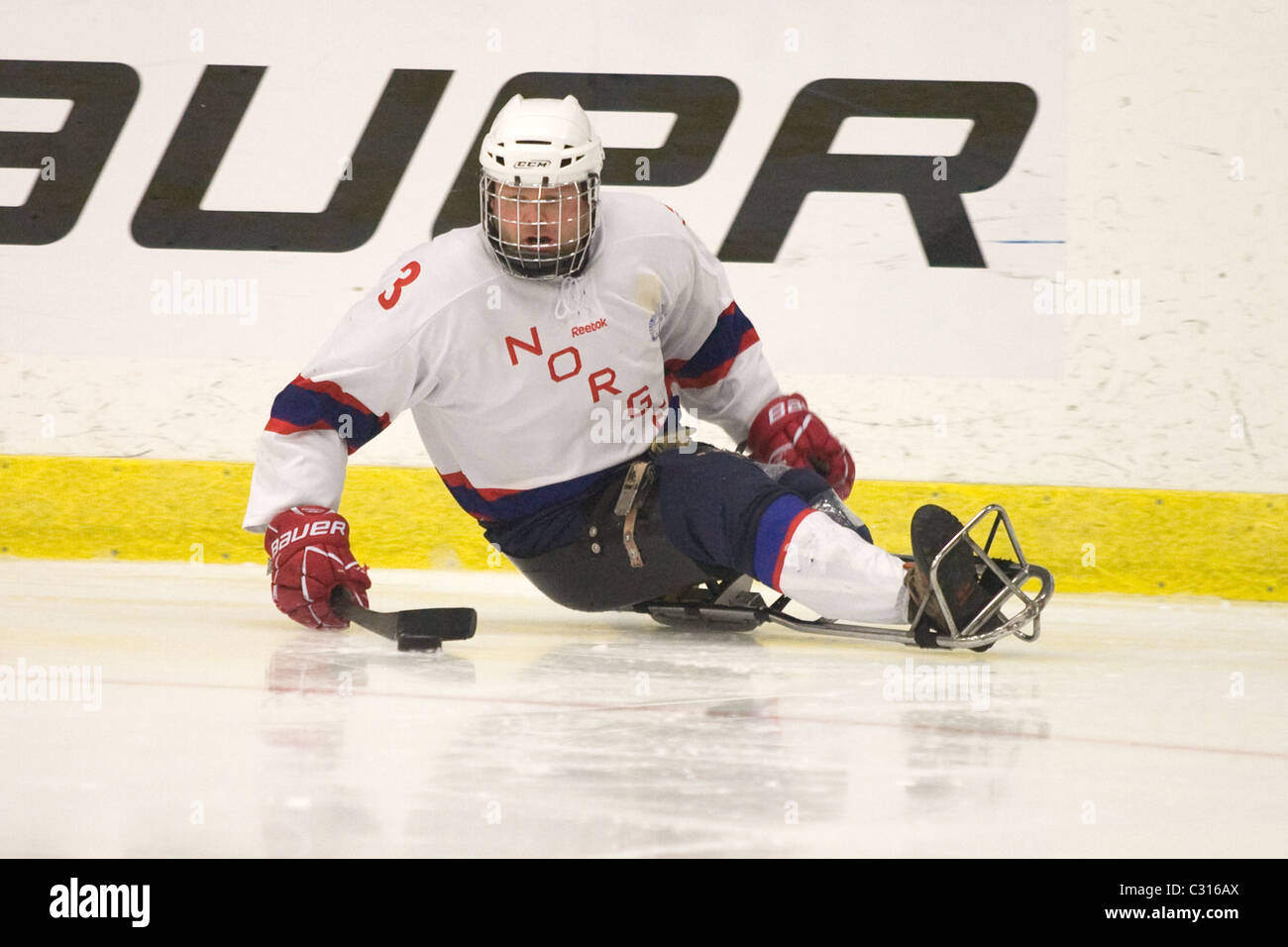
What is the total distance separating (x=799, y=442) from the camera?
10.3ft

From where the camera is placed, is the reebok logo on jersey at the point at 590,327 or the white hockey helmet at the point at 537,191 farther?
the reebok logo on jersey at the point at 590,327

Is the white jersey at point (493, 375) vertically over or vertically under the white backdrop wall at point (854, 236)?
under

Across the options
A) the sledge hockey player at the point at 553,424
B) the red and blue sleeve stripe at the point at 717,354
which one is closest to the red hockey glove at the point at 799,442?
the red and blue sleeve stripe at the point at 717,354

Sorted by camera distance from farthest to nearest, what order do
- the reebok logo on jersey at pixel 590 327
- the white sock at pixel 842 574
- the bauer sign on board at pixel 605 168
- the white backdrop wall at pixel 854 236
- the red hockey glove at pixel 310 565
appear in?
the bauer sign on board at pixel 605 168, the white backdrop wall at pixel 854 236, the reebok logo on jersey at pixel 590 327, the red hockey glove at pixel 310 565, the white sock at pixel 842 574

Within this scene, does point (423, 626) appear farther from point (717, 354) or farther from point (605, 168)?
point (605, 168)

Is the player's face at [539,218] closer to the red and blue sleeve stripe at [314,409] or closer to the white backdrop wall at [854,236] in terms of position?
the red and blue sleeve stripe at [314,409]

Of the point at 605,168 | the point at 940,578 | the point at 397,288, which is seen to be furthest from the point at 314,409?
the point at 605,168

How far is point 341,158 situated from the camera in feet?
15.1

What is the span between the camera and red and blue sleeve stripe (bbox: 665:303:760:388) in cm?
317

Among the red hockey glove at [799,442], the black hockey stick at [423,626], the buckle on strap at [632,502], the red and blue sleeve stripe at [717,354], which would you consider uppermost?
the red and blue sleeve stripe at [717,354]

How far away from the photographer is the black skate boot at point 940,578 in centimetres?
238

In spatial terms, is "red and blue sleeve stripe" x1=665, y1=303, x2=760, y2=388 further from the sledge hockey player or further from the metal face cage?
the metal face cage

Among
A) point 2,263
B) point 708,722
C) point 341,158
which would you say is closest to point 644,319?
point 708,722

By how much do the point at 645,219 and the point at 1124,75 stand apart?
2.04m
